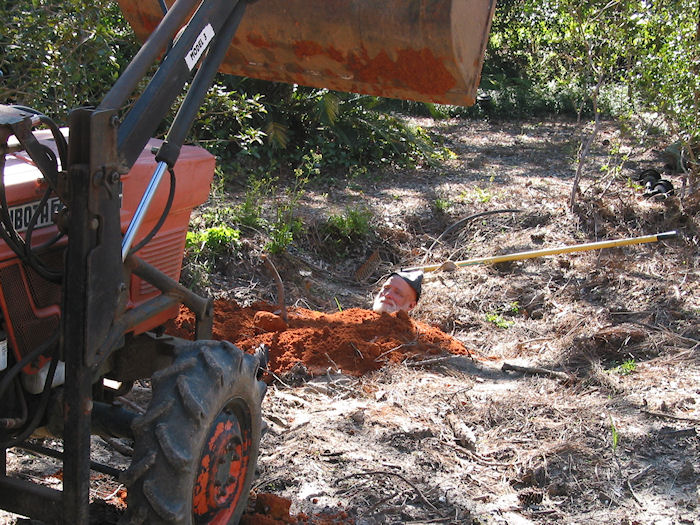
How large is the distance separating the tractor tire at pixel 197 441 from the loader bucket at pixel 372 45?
1408mm

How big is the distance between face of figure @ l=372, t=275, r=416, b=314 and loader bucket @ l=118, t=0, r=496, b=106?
2780mm

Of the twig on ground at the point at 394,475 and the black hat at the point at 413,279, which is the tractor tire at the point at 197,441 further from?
the black hat at the point at 413,279

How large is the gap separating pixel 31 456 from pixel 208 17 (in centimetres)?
239

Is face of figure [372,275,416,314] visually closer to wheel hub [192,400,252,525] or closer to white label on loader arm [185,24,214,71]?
wheel hub [192,400,252,525]

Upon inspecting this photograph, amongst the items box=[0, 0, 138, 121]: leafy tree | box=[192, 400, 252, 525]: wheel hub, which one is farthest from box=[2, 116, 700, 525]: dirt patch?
box=[0, 0, 138, 121]: leafy tree

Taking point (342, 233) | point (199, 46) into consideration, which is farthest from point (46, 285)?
point (342, 233)

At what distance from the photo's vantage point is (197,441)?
2.55 meters

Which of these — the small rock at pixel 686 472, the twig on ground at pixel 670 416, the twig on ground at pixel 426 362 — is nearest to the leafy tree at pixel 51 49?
the twig on ground at pixel 426 362

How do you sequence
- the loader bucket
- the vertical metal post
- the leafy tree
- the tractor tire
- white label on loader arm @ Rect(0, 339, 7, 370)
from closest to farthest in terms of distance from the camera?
1. the vertical metal post
2. the tractor tire
3. white label on loader arm @ Rect(0, 339, 7, 370)
4. the loader bucket
5. the leafy tree

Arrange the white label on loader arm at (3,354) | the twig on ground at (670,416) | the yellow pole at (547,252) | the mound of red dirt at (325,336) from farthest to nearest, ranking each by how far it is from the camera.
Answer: the yellow pole at (547,252) → the mound of red dirt at (325,336) → the twig on ground at (670,416) → the white label on loader arm at (3,354)

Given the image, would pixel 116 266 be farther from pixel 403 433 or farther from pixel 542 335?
pixel 542 335

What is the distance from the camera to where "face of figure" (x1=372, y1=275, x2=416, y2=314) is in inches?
245

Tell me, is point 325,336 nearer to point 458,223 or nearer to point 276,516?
point 276,516

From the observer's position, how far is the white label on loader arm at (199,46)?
2.56 m
